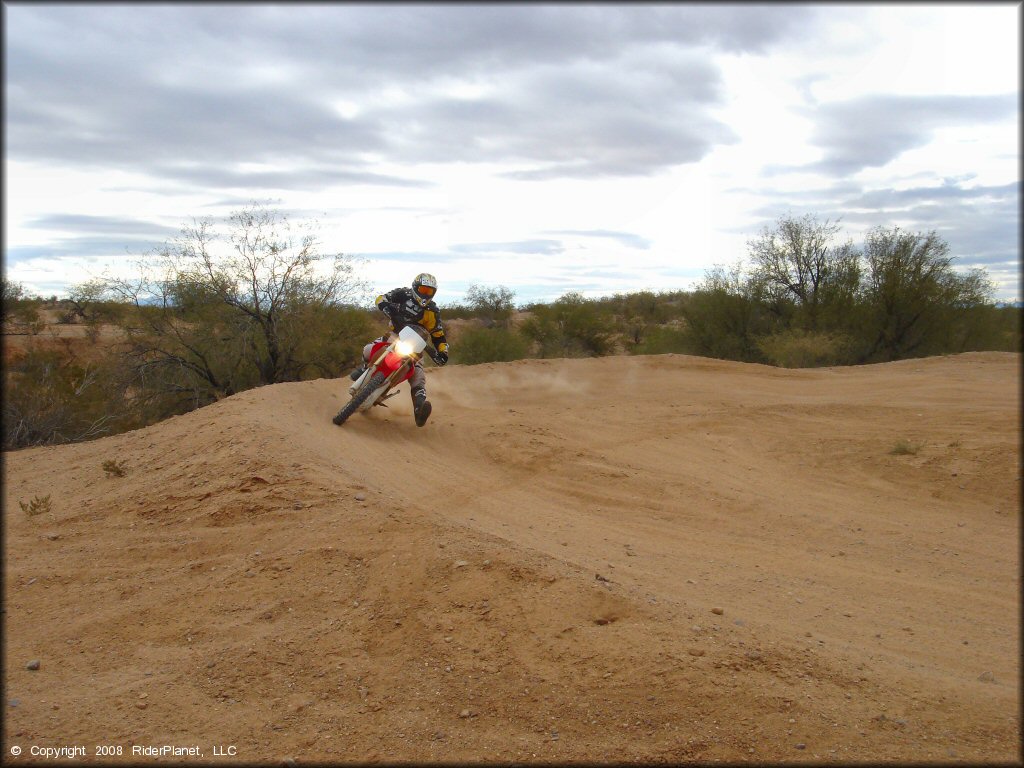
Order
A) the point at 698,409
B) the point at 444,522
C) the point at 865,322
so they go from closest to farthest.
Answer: the point at 444,522 → the point at 698,409 → the point at 865,322

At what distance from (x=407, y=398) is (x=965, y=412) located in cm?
846

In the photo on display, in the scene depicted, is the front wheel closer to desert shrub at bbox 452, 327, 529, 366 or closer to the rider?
the rider

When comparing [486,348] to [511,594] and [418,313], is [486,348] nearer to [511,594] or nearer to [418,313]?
[418,313]

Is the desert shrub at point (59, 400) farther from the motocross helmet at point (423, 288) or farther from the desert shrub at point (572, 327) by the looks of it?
the desert shrub at point (572, 327)

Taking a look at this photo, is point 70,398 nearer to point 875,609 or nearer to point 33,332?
point 33,332

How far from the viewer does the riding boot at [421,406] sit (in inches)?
391

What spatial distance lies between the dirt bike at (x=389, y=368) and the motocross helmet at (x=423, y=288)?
0.47 meters

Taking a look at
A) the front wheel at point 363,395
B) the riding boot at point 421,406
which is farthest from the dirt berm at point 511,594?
the riding boot at point 421,406

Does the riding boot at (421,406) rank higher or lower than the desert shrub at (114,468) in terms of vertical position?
higher

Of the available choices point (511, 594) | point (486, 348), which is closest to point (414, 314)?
point (511, 594)

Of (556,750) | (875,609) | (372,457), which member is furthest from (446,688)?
(372,457)

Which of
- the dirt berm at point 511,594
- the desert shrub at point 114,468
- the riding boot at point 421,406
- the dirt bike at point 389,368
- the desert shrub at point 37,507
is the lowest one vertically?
the dirt berm at point 511,594

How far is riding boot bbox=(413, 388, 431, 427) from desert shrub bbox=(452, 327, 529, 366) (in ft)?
47.1

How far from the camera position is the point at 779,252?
25203mm
